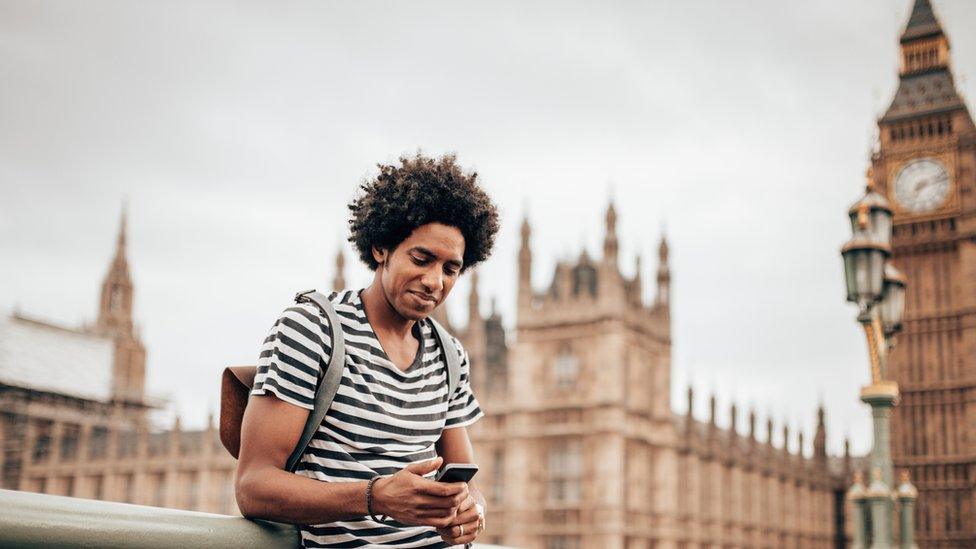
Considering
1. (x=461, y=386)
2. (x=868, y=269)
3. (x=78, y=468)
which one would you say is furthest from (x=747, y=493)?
(x=461, y=386)

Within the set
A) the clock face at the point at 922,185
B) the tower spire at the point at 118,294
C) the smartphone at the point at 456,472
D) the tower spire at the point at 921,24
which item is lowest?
the smartphone at the point at 456,472

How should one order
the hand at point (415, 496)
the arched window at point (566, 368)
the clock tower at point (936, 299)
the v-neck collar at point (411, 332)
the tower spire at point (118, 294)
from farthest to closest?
the tower spire at point (118, 294), the clock tower at point (936, 299), the arched window at point (566, 368), the v-neck collar at point (411, 332), the hand at point (415, 496)

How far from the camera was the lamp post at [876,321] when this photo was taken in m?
8.85

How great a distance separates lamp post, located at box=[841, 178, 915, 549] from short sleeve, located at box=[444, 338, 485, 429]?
265 inches

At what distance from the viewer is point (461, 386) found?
258 centimetres

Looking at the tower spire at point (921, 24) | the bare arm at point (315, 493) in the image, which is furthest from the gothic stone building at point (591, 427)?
the bare arm at point (315, 493)

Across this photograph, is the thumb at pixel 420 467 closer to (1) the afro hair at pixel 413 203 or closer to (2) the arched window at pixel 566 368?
(1) the afro hair at pixel 413 203

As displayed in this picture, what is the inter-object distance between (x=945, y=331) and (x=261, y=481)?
→ 49.2 metres

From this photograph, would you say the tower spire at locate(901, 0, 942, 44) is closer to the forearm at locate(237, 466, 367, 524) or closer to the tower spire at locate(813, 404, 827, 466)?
the tower spire at locate(813, 404, 827, 466)

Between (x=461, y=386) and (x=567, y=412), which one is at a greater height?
(x=567, y=412)

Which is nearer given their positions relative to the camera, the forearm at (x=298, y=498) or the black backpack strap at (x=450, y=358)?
the forearm at (x=298, y=498)

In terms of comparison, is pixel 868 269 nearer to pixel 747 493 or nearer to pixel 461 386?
pixel 461 386

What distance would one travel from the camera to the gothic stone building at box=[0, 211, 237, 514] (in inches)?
1697

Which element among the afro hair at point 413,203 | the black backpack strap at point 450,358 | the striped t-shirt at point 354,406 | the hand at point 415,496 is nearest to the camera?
the hand at point 415,496
